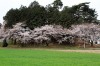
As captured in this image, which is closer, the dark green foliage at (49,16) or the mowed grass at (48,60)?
the mowed grass at (48,60)

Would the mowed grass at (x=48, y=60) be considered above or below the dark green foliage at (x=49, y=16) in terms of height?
below

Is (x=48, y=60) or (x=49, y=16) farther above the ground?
(x=49, y=16)

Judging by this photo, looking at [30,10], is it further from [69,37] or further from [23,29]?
[69,37]

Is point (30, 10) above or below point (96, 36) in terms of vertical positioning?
above

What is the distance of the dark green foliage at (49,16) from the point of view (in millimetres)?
77562

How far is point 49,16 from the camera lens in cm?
7944

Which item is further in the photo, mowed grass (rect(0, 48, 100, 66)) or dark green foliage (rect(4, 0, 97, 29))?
dark green foliage (rect(4, 0, 97, 29))

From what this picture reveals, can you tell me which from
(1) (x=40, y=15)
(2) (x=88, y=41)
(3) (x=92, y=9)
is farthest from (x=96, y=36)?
(1) (x=40, y=15)

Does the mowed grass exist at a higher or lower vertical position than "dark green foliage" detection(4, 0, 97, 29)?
lower

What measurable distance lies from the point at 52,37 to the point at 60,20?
5.28m

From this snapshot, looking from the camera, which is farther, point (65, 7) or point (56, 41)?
point (65, 7)

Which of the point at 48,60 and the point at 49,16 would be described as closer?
the point at 48,60

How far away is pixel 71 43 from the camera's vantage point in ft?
258

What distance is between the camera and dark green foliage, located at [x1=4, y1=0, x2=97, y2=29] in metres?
77.6
